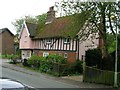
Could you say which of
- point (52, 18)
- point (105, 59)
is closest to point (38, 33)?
point (52, 18)

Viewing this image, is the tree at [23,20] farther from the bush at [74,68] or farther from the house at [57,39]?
the bush at [74,68]

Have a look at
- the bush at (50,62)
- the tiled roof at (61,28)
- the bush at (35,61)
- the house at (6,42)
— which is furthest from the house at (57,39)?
the house at (6,42)

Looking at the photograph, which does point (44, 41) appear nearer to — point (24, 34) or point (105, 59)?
point (24, 34)

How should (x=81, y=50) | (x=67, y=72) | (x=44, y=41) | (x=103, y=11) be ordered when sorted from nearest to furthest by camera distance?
(x=103, y=11) → (x=67, y=72) → (x=81, y=50) → (x=44, y=41)

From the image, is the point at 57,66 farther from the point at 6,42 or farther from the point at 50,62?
the point at 6,42

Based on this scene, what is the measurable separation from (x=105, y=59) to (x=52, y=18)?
915 inches

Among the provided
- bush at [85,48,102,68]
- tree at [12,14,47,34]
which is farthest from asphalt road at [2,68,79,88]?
tree at [12,14,47,34]

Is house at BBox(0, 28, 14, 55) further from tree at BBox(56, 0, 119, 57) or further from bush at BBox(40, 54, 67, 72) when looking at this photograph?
tree at BBox(56, 0, 119, 57)

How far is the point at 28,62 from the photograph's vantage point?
4066 centimetres

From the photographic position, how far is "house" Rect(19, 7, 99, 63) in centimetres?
2693

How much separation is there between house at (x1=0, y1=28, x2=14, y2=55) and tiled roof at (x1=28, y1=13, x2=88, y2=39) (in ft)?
86.7

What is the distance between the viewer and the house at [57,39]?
26.9 metres

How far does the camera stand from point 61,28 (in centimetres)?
4031

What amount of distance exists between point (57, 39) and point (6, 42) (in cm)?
3803
